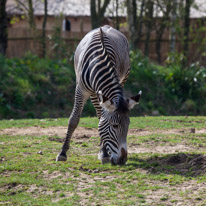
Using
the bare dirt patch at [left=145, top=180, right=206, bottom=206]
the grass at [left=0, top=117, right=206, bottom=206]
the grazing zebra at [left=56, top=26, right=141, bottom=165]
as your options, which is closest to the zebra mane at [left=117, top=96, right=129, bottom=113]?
the grazing zebra at [left=56, top=26, right=141, bottom=165]

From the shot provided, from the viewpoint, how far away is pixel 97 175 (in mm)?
6039

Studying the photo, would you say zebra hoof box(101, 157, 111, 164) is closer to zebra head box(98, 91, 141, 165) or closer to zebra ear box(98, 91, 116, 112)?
zebra head box(98, 91, 141, 165)

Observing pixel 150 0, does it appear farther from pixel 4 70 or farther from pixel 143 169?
pixel 143 169

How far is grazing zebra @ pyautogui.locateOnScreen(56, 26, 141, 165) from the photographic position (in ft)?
20.6

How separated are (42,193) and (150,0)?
55.2 ft

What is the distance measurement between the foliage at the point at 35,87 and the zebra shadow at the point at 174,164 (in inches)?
304

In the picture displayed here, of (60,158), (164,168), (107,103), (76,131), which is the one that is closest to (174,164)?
(164,168)

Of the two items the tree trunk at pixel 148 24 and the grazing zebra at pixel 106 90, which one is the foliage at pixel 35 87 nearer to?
the tree trunk at pixel 148 24

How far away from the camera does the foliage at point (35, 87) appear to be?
46.7ft

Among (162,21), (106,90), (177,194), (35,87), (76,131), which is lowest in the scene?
(76,131)

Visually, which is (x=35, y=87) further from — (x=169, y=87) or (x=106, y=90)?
(x=106, y=90)

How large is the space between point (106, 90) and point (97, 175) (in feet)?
4.56

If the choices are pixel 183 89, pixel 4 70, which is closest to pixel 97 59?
pixel 4 70

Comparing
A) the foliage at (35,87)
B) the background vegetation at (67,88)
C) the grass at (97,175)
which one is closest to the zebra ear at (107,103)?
the grass at (97,175)
